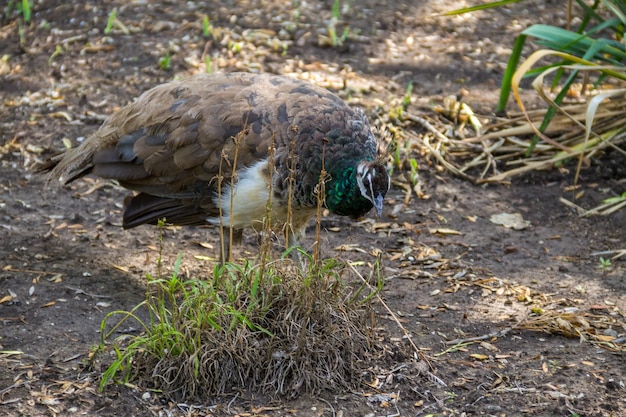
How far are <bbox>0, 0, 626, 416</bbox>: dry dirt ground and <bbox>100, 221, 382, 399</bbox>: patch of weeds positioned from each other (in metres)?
0.08

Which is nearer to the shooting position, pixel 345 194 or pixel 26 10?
pixel 345 194

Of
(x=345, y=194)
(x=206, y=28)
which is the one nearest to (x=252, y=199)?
(x=345, y=194)

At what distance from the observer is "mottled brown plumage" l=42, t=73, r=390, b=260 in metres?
4.20

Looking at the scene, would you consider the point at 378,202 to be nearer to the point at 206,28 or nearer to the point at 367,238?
the point at 367,238

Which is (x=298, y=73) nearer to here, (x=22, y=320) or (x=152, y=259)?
(x=152, y=259)

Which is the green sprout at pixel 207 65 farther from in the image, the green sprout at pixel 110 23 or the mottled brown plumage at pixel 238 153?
the mottled brown plumage at pixel 238 153

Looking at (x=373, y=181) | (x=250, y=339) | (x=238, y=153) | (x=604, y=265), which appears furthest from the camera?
(x=604, y=265)

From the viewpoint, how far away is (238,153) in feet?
13.8

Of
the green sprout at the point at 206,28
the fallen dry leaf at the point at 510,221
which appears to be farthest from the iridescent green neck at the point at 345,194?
the green sprout at the point at 206,28

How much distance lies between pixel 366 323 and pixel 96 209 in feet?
7.43

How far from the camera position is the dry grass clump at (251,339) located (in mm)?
3525

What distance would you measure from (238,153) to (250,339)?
3.34 ft

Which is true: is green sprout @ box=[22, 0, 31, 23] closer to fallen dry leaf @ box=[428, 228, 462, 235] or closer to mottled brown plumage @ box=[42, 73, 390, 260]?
mottled brown plumage @ box=[42, 73, 390, 260]

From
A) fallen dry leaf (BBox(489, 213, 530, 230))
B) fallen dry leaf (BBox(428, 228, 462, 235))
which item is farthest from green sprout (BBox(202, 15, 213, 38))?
fallen dry leaf (BBox(489, 213, 530, 230))
